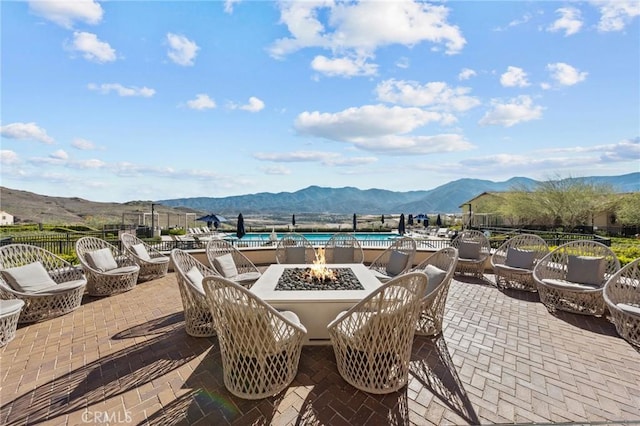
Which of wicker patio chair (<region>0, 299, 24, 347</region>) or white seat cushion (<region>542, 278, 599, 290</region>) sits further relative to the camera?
white seat cushion (<region>542, 278, 599, 290</region>)

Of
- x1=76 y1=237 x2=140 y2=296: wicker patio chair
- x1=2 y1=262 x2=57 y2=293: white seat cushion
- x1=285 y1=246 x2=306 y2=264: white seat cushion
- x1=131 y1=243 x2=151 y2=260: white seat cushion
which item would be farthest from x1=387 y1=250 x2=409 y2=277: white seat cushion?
x1=2 y1=262 x2=57 y2=293: white seat cushion

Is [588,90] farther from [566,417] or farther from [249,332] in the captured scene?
[249,332]

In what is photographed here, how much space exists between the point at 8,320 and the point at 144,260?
2629mm

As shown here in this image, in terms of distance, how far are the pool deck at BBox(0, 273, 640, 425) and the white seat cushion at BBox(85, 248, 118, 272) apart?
4.52ft

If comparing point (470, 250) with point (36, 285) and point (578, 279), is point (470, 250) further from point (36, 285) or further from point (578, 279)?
point (36, 285)

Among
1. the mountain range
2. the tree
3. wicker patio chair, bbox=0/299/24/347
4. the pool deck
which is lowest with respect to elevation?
the pool deck

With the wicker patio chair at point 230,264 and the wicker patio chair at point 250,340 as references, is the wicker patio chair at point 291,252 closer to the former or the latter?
the wicker patio chair at point 230,264

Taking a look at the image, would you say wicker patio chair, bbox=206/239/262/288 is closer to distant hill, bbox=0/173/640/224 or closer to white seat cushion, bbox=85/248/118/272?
white seat cushion, bbox=85/248/118/272

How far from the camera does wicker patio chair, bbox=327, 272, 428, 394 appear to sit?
2.20 m

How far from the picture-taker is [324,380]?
2.50 metres

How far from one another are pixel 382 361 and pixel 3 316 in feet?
14.2

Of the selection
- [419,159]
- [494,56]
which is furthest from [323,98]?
[419,159]

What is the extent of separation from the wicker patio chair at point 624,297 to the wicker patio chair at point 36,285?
7.73 m

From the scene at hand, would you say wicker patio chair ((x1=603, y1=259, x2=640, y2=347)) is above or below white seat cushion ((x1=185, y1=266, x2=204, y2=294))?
below
